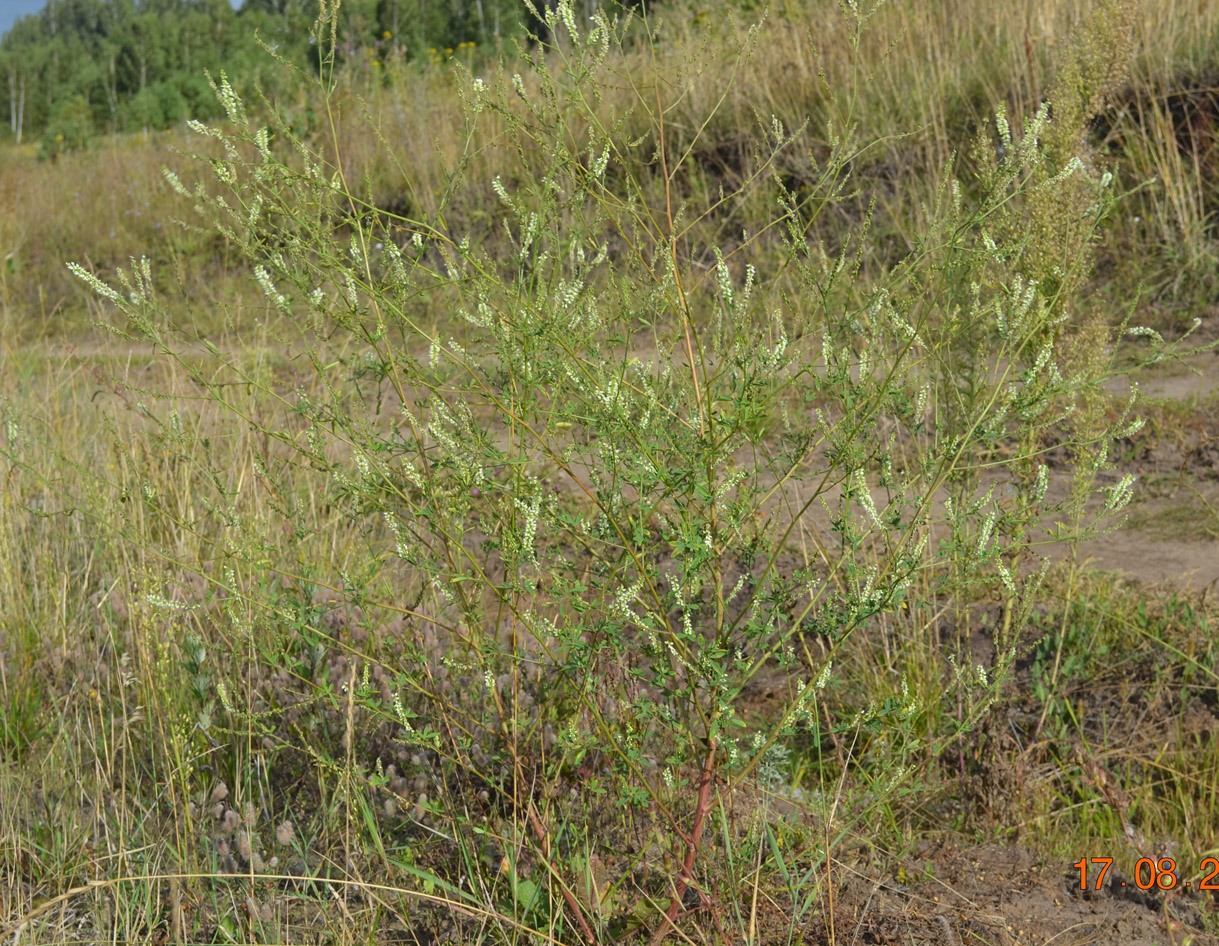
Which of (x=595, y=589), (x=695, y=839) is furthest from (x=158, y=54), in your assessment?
(x=695, y=839)

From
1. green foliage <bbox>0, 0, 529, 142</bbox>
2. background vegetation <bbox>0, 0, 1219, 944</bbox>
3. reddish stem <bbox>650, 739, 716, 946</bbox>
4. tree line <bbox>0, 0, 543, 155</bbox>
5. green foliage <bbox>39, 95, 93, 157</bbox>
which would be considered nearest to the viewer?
background vegetation <bbox>0, 0, 1219, 944</bbox>

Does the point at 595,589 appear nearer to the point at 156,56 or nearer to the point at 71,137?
the point at 71,137

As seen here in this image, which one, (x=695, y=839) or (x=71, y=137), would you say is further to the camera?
(x=71, y=137)

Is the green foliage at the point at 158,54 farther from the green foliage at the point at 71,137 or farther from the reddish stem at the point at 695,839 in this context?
the reddish stem at the point at 695,839

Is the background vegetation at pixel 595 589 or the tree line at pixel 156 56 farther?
the tree line at pixel 156 56

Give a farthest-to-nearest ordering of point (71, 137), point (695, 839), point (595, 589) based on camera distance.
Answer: point (71, 137) < point (595, 589) < point (695, 839)

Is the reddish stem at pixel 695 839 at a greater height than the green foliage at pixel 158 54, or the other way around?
the green foliage at pixel 158 54

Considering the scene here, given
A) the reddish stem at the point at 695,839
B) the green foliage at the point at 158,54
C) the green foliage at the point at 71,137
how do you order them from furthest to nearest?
the green foliage at the point at 158,54, the green foliage at the point at 71,137, the reddish stem at the point at 695,839

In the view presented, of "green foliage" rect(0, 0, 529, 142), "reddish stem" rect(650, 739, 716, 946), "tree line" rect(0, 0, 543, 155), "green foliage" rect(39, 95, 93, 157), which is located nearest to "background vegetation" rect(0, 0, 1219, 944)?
"reddish stem" rect(650, 739, 716, 946)

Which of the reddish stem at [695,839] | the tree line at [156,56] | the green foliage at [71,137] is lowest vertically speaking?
the reddish stem at [695,839]

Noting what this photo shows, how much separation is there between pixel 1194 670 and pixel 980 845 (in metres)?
0.91

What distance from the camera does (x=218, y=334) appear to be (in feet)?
24.4

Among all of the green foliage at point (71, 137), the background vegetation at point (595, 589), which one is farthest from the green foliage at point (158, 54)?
the background vegetation at point (595, 589)

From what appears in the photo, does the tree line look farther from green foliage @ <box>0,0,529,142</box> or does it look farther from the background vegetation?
the background vegetation
